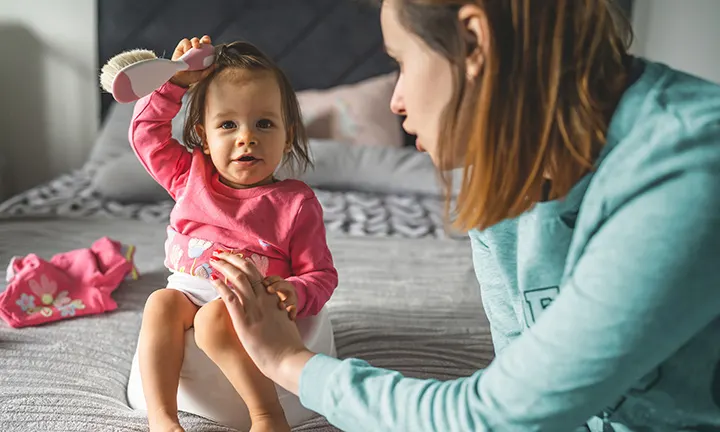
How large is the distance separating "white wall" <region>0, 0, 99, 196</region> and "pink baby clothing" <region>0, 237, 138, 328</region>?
62.8 inches

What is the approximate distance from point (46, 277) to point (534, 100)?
1169 millimetres

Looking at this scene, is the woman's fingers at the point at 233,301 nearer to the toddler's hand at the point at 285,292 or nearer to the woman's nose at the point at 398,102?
the toddler's hand at the point at 285,292

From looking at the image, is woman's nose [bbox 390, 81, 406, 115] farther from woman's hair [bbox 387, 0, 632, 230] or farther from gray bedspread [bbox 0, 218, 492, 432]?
gray bedspread [bbox 0, 218, 492, 432]

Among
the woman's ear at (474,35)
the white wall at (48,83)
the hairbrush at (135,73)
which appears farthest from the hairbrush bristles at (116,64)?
the white wall at (48,83)

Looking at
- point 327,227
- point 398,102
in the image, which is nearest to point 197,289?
point 398,102

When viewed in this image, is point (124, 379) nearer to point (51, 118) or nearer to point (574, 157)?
point (574, 157)

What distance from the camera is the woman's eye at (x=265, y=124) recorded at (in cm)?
112

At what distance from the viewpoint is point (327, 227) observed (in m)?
2.05

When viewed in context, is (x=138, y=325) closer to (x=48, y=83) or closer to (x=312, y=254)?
(x=312, y=254)

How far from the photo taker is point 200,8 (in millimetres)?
2873

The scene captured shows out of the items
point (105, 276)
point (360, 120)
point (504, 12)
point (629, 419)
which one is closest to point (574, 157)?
point (504, 12)

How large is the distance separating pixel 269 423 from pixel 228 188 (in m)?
0.39

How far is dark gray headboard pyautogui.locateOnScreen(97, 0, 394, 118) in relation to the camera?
9.37ft

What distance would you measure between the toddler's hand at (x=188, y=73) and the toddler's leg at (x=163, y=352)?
0.32m
